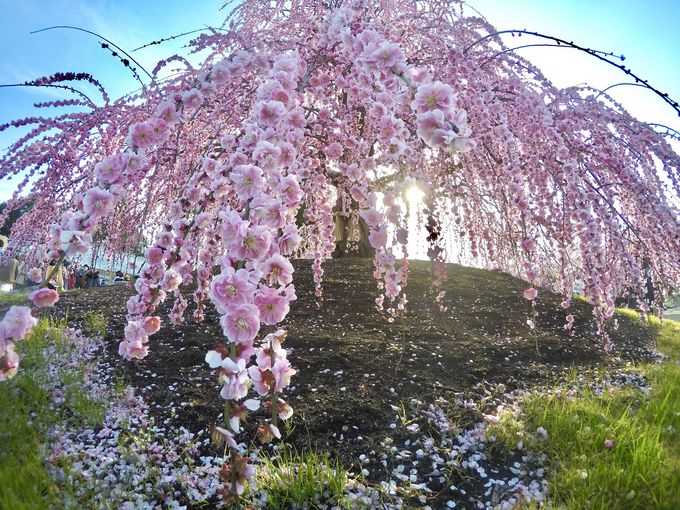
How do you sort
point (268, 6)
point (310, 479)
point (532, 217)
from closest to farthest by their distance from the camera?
point (310, 479)
point (532, 217)
point (268, 6)

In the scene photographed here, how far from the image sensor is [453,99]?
130cm

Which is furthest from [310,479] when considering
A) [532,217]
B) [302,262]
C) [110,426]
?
[302,262]

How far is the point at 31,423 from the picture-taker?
3.03 meters

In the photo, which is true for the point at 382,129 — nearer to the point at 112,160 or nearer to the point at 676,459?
the point at 112,160

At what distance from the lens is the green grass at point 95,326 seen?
200 inches

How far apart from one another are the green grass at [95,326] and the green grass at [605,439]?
13.7 feet

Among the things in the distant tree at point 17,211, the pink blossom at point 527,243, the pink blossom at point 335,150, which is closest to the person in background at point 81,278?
the distant tree at point 17,211

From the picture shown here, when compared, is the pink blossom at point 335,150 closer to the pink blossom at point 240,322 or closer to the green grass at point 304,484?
the pink blossom at point 240,322

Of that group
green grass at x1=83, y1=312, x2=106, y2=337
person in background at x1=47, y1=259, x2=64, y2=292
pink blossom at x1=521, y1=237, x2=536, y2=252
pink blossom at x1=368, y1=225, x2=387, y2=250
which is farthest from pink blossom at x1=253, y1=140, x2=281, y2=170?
green grass at x1=83, y1=312, x2=106, y2=337

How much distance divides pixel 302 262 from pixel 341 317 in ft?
7.96

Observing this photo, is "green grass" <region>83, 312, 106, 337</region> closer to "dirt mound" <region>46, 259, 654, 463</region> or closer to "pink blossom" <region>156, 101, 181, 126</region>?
"dirt mound" <region>46, 259, 654, 463</region>

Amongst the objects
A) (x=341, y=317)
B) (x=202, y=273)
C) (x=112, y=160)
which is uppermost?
(x=112, y=160)

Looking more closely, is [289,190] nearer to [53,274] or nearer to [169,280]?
[53,274]

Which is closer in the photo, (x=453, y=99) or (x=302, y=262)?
(x=453, y=99)
